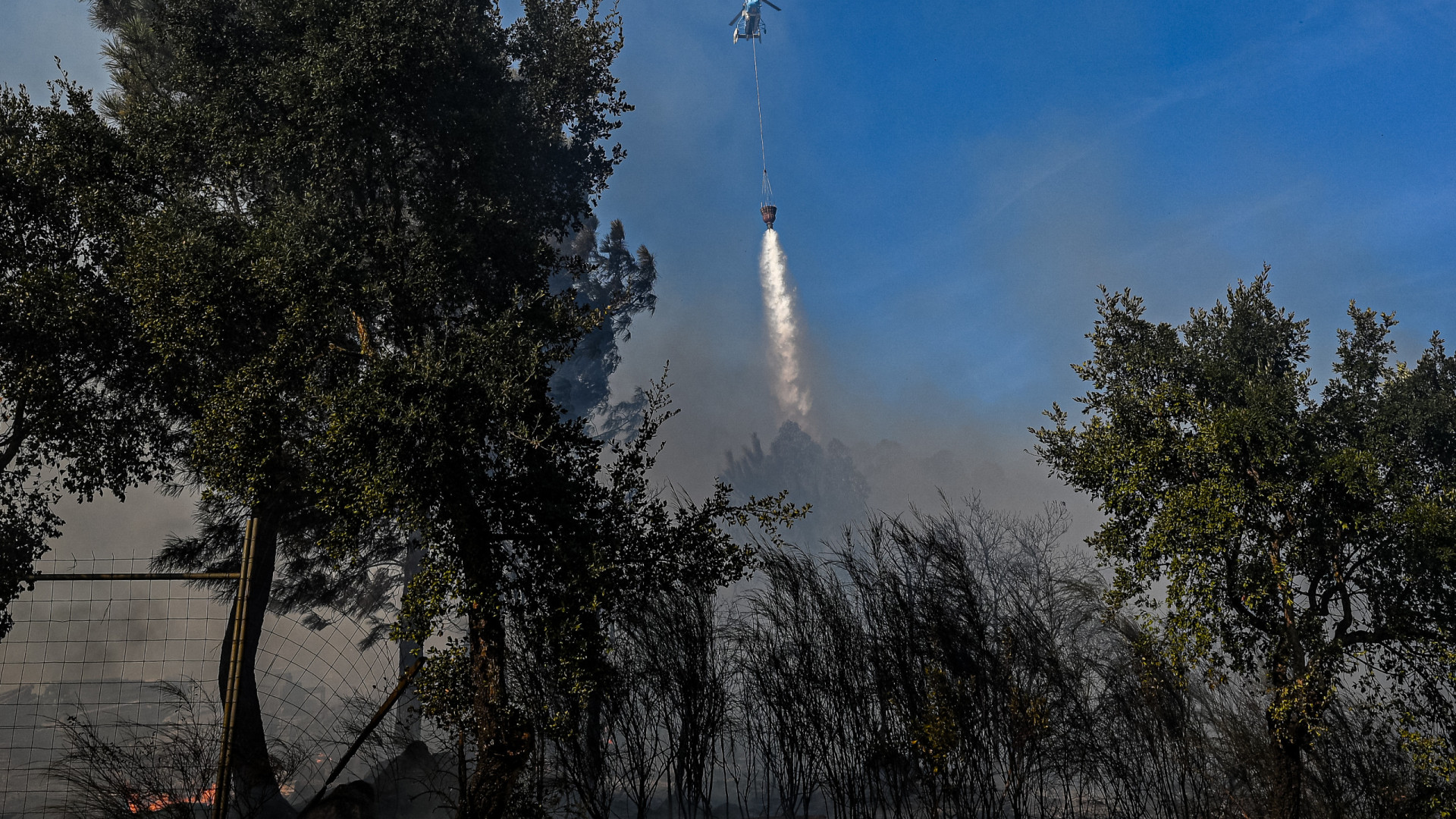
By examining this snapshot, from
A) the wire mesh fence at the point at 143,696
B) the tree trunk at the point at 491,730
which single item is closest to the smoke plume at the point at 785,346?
the wire mesh fence at the point at 143,696

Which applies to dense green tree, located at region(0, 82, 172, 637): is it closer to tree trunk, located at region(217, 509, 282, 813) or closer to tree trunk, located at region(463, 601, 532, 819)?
tree trunk, located at region(217, 509, 282, 813)

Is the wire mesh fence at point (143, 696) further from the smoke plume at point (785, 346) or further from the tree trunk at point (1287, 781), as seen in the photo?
the smoke plume at point (785, 346)

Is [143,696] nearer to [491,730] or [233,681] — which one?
[491,730]

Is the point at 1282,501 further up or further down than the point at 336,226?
further down

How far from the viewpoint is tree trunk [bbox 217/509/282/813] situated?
41.0 feet

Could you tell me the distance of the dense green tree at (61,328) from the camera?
12.5 meters

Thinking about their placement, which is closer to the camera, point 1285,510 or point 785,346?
point 1285,510

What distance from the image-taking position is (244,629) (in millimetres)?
7406

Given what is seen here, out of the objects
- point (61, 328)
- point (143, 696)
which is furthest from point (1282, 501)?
point (143, 696)

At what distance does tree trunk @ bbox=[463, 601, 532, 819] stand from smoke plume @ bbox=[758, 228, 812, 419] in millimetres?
67244

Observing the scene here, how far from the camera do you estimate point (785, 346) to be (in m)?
86.3

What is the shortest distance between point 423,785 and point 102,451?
7.29m

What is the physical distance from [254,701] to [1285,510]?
603 inches

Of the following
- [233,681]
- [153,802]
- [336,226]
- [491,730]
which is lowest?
[153,802]
